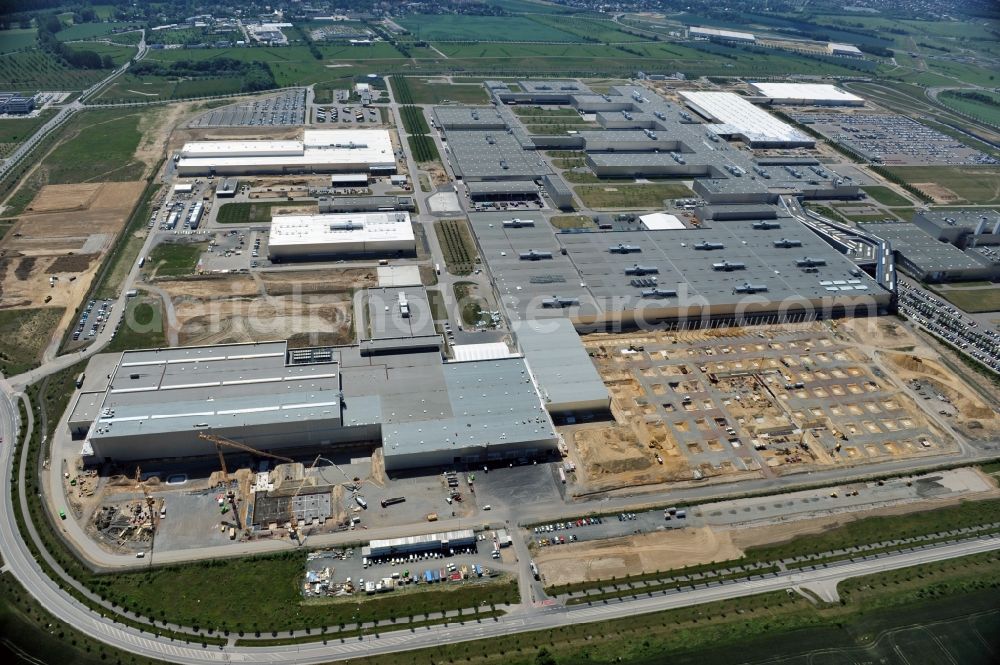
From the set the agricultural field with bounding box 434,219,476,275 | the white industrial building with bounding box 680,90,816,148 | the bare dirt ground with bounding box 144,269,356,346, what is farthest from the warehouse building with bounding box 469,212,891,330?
the white industrial building with bounding box 680,90,816,148

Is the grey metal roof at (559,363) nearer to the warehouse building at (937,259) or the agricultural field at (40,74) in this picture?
the warehouse building at (937,259)

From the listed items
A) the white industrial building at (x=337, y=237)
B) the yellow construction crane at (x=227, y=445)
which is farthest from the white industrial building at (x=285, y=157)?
the yellow construction crane at (x=227, y=445)

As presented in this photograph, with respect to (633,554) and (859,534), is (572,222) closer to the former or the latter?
(633,554)

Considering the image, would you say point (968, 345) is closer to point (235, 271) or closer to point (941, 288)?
point (941, 288)

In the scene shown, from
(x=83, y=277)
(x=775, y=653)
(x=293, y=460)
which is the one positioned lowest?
(x=775, y=653)

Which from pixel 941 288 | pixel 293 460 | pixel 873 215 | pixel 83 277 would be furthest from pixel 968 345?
pixel 83 277

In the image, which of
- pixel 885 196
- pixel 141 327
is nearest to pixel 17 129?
pixel 141 327

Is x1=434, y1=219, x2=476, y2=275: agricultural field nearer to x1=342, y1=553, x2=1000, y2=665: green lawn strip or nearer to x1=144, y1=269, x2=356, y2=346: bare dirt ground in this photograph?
x1=144, y1=269, x2=356, y2=346: bare dirt ground
